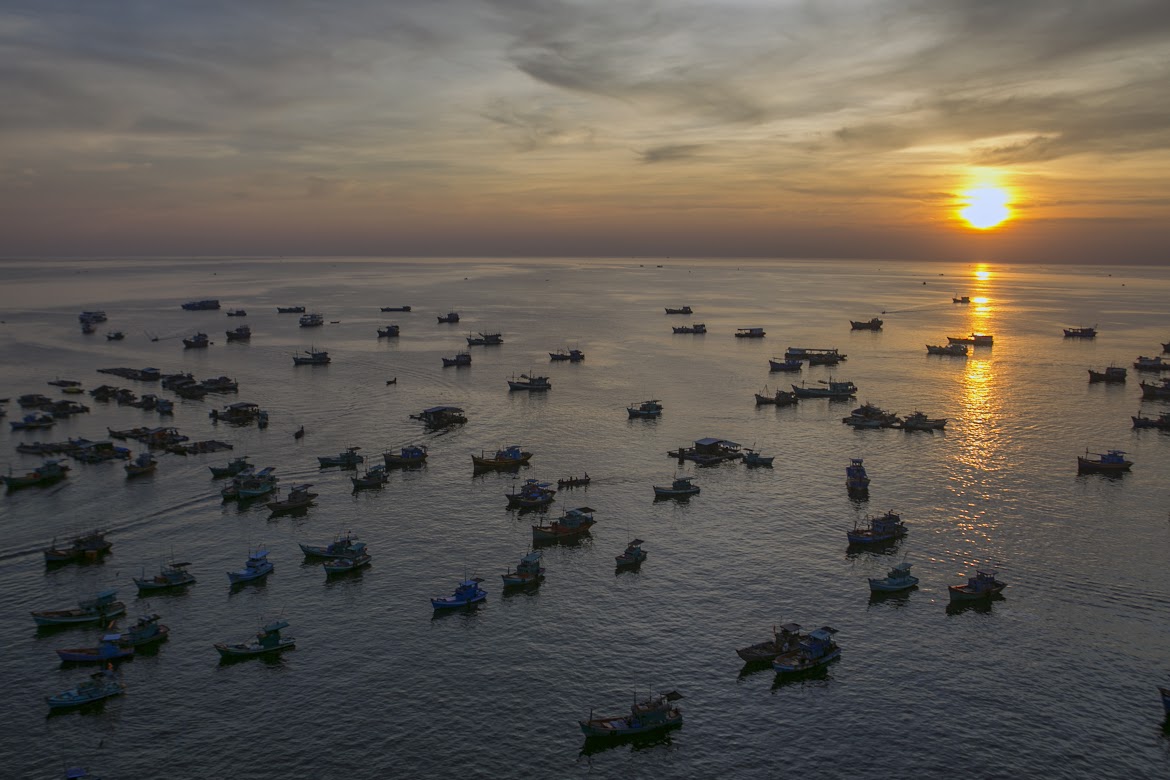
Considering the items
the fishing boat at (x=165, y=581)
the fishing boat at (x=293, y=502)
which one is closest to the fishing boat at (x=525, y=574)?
the fishing boat at (x=165, y=581)

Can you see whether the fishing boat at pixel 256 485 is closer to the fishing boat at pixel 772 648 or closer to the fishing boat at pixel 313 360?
the fishing boat at pixel 772 648

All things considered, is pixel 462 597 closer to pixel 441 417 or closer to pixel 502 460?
pixel 502 460

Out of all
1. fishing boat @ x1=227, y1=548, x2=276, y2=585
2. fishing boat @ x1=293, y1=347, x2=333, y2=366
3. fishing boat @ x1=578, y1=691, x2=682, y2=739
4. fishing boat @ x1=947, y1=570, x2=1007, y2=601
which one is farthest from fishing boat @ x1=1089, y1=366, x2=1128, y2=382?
fishing boat @ x1=293, y1=347, x2=333, y2=366

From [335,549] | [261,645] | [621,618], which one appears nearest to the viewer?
[261,645]

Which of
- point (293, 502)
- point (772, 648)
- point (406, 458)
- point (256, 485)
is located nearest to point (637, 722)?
point (772, 648)

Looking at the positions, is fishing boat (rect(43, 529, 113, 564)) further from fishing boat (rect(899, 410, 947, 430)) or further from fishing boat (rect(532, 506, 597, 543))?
fishing boat (rect(899, 410, 947, 430))

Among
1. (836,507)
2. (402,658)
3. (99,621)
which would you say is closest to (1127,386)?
(836,507)
